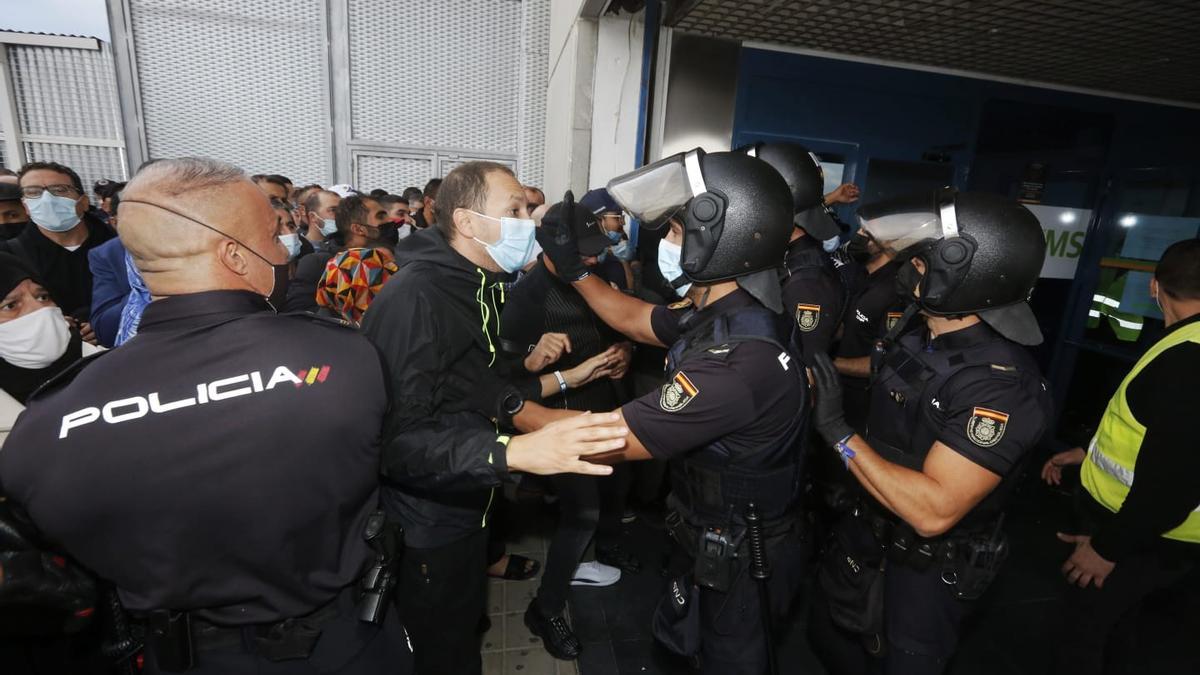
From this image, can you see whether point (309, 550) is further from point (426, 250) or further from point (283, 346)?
point (426, 250)

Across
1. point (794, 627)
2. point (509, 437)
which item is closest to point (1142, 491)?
point (794, 627)

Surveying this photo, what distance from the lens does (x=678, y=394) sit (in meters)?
1.51

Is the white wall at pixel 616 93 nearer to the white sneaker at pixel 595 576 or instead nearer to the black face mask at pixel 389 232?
the black face mask at pixel 389 232

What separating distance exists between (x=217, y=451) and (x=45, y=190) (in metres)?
3.78

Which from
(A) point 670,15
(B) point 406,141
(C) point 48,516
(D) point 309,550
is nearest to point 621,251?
(A) point 670,15

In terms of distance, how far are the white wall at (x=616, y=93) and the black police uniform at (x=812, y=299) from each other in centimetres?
168

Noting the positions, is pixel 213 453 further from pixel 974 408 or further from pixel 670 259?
pixel 974 408

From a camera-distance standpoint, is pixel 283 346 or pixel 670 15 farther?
pixel 670 15

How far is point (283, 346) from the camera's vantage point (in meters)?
1.14

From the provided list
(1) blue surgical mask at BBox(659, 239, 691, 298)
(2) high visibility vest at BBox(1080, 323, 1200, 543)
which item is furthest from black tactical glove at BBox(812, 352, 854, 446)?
(2) high visibility vest at BBox(1080, 323, 1200, 543)

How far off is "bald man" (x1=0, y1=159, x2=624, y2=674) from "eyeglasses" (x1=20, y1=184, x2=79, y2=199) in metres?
3.36

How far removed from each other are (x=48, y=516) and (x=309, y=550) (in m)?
0.46

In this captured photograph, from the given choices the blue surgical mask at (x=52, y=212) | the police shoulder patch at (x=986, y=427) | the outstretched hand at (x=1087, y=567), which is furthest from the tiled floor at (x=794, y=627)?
→ the blue surgical mask at (x=52, y=212)

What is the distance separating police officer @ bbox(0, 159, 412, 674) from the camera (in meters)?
1.02
